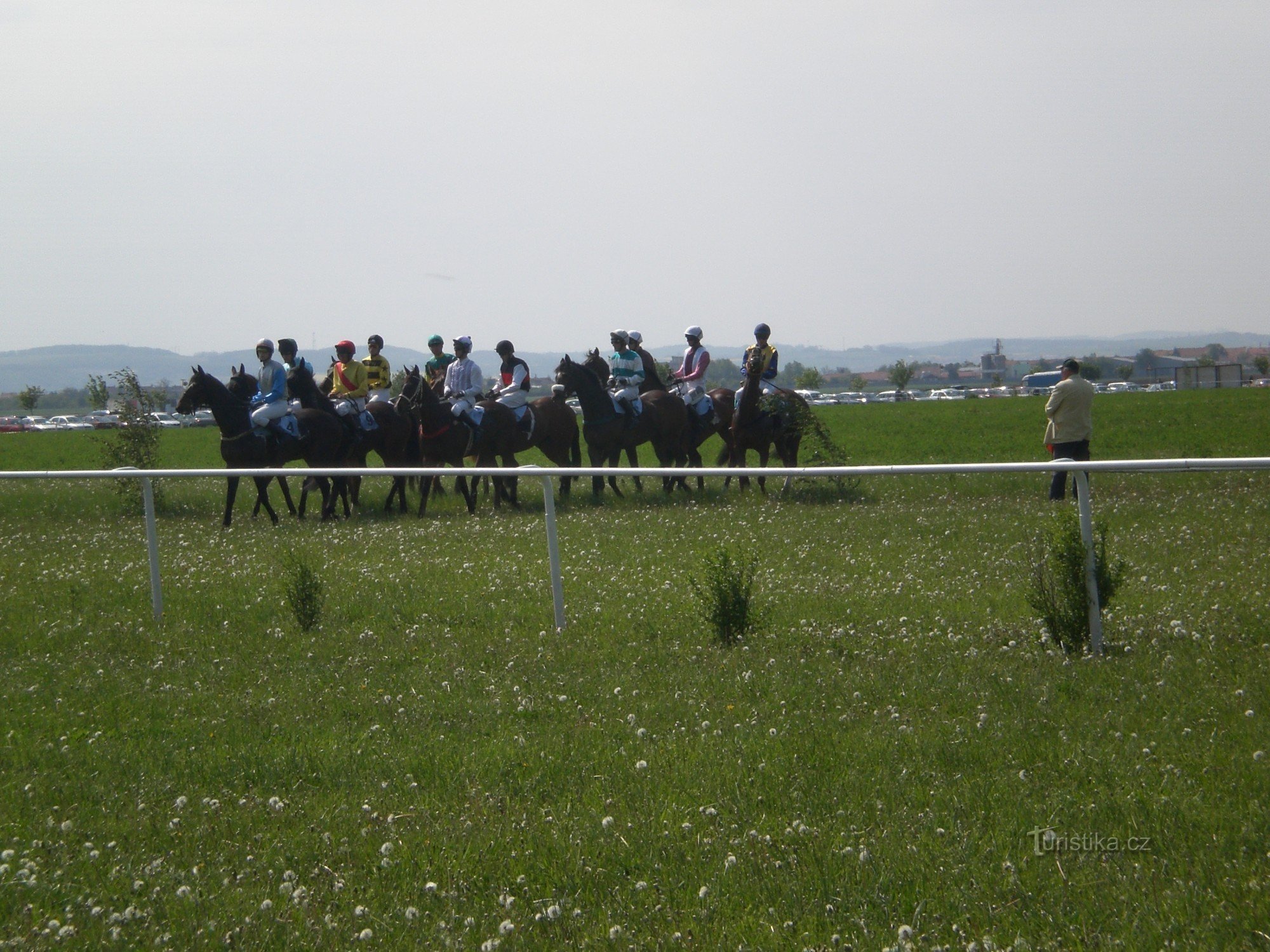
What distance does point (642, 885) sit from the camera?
382 cm

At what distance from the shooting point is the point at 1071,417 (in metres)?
13.6

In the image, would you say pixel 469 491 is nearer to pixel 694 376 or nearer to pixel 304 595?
pixel 304 595

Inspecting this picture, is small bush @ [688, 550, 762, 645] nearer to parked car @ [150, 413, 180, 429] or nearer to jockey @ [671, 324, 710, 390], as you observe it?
jockey @ [671, 324, 710, 390]

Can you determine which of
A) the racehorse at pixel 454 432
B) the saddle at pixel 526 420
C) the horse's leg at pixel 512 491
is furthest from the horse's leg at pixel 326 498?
the saddle at pixel 526 420

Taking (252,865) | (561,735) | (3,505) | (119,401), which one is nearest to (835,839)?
(561,735)

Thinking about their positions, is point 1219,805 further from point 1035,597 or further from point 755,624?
point 755,624

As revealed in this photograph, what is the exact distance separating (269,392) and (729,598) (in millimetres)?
10571

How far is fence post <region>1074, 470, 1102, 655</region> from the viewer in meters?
6.08

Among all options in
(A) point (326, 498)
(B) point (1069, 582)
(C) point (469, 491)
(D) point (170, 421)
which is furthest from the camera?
(D) point (170, 421)

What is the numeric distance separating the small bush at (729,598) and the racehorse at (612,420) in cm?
1052

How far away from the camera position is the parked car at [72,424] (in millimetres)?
68062

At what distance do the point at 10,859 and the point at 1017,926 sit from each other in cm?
352

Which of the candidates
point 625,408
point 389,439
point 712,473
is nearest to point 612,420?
point 625,408

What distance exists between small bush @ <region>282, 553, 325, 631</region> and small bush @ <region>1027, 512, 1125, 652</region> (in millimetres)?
4574
